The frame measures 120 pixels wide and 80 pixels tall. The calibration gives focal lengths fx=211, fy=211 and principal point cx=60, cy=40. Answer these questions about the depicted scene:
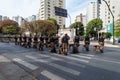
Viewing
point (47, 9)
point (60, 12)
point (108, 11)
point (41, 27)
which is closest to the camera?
point (60, 12)

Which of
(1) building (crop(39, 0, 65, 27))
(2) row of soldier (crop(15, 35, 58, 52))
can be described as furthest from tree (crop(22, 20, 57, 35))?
(1) building (crop(39, 0, 65, 27))

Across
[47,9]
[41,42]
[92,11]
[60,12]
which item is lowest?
[41,42]

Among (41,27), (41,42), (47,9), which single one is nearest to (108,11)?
(47,9)

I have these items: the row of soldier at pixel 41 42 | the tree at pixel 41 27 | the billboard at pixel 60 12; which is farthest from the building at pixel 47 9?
the row of soldier at pixel 41 42

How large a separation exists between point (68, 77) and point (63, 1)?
13721cm

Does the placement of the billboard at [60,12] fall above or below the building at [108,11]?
below

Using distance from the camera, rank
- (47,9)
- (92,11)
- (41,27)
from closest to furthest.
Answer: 1. (41,27)
2. (47,9)
3. (92,11)

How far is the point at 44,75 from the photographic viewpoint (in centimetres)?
839

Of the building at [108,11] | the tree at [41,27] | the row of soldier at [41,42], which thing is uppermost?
the building at [108,11]

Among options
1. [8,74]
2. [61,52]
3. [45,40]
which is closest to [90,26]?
[45,40]

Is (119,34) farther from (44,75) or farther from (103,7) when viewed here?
(103,7)

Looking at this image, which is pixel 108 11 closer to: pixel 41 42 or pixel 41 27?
pixel 41 27

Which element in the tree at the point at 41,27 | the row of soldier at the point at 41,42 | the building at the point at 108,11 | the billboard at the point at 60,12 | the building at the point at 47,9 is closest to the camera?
the row of soldier at the point at 41,42

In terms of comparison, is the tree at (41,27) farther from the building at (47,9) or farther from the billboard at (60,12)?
the building at (47,9)
